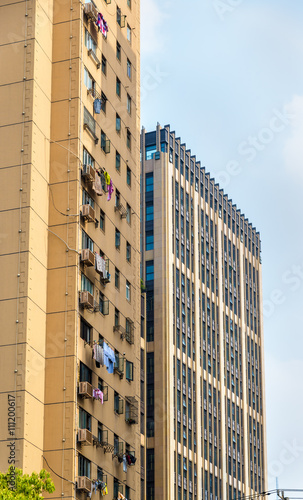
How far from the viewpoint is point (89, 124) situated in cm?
6619

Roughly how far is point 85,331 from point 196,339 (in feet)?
180

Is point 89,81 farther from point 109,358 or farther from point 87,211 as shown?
point 109,358

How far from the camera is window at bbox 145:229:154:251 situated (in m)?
114

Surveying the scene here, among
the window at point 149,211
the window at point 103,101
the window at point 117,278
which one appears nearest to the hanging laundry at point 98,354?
the window at point 117,278

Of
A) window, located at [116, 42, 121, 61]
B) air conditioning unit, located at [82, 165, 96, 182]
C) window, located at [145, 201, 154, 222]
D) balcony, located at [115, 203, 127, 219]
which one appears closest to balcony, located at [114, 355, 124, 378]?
balcony, located at [115, 203, 127, 219]

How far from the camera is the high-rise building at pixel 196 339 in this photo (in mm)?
108188

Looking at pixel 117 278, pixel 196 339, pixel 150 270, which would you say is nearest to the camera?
pixel 117 278

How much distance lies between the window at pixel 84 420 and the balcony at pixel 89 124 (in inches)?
696

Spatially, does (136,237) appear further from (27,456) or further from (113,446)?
(27,456)

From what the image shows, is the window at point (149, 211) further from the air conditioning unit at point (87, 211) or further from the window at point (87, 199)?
the air conditioning unit at point (87, 211)

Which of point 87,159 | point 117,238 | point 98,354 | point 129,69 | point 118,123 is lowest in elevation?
point 98,354

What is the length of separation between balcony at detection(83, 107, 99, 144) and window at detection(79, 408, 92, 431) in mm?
17685

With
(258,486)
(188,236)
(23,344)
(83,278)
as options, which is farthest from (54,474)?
(258,486)

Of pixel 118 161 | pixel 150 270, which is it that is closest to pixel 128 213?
pixel 118 161
